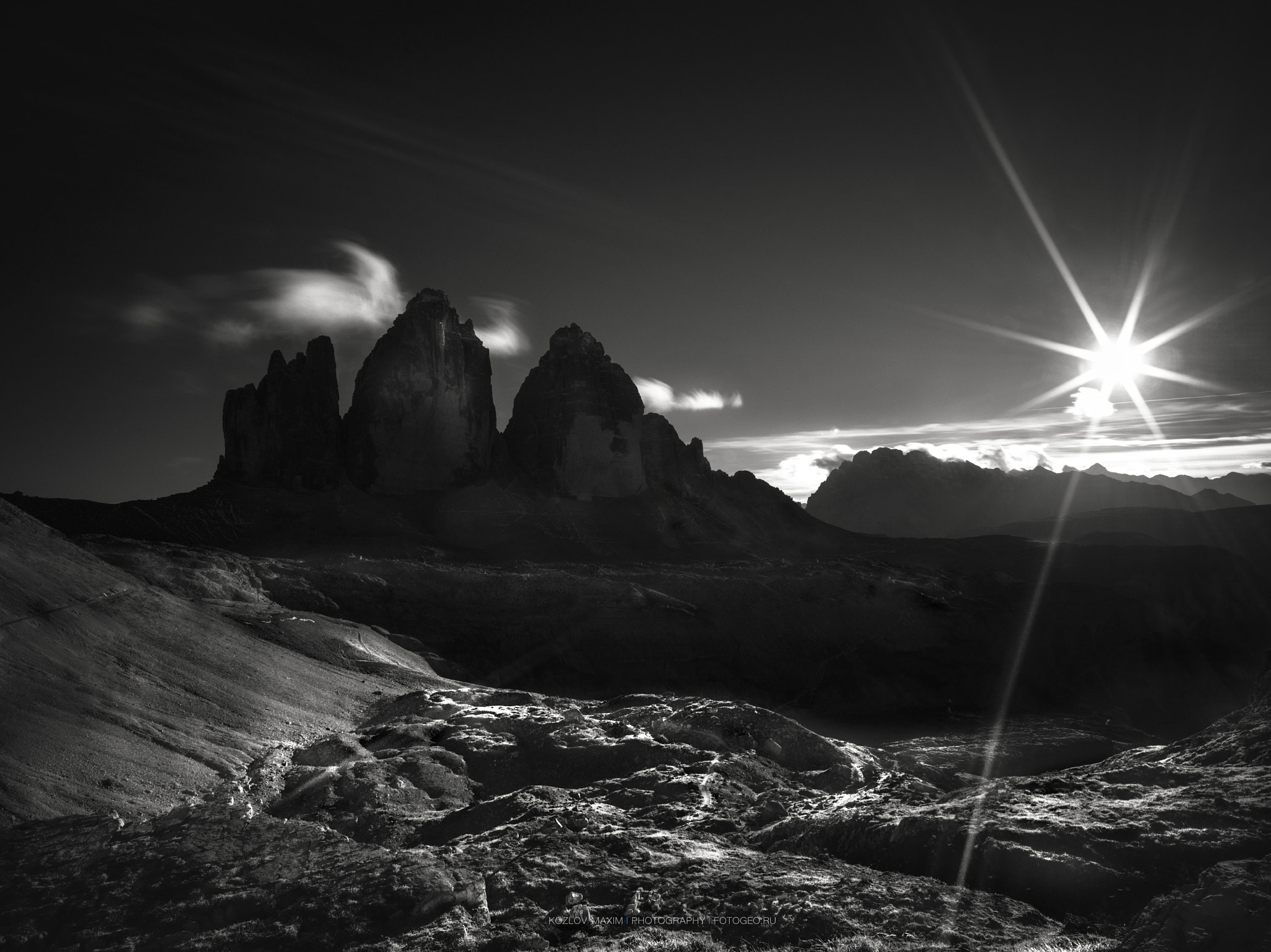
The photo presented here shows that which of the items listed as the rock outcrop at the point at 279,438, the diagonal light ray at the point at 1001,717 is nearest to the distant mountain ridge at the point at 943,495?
the diagonal light ray at the point at 1001,717

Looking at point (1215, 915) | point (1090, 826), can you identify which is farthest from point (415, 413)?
point (1215, 915)

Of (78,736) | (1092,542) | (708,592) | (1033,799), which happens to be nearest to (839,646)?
(708,592)

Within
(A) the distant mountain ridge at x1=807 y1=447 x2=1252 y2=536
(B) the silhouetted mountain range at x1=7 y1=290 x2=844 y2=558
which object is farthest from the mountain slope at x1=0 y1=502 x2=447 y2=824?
(A) the distant mountain ridge at x1=807 y1=447 x2=1252 y2=536

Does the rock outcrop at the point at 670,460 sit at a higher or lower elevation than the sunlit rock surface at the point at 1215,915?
higher

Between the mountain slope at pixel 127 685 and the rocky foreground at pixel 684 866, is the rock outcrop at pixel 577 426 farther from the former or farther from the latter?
the rocky foreground at pixel 684 866

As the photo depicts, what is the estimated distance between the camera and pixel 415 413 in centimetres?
6500

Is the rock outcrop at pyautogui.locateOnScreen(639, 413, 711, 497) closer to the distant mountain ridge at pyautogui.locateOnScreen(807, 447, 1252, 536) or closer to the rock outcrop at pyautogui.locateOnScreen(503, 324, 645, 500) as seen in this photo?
the rock outcrop at pyautogui.locateOnScreen(503, 324, 645, 500)

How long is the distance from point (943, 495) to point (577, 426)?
111 metres

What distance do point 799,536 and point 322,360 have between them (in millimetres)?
56914

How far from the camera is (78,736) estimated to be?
10.0 metres

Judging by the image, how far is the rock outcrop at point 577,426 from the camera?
234 feet

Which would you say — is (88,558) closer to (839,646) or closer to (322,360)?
(839,646)

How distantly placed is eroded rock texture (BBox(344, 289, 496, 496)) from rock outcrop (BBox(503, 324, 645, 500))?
735 cm

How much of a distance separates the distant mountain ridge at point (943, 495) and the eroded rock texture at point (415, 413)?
106243 mm
